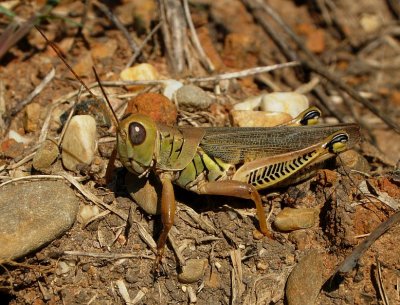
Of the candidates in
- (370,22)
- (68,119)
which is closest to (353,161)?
(68,119)

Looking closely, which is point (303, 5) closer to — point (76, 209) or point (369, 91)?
point (369, 91)

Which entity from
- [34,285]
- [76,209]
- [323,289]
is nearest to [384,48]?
[323,289]

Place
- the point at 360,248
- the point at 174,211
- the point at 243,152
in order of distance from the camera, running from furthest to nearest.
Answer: the point at 243,152, the point at 174,211, the point at 360,248

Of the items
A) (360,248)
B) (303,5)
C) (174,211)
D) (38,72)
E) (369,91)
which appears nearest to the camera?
(360,248)

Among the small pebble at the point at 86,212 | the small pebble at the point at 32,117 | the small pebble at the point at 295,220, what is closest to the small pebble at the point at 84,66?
the small pebble at the point at 32,117

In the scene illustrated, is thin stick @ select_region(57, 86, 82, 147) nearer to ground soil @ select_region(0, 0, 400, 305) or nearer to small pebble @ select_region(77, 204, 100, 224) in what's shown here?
ground soil @ select_region(0, 0, 400, 305)

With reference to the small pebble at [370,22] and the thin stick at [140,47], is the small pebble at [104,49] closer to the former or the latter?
the thin stick at [140,47]
